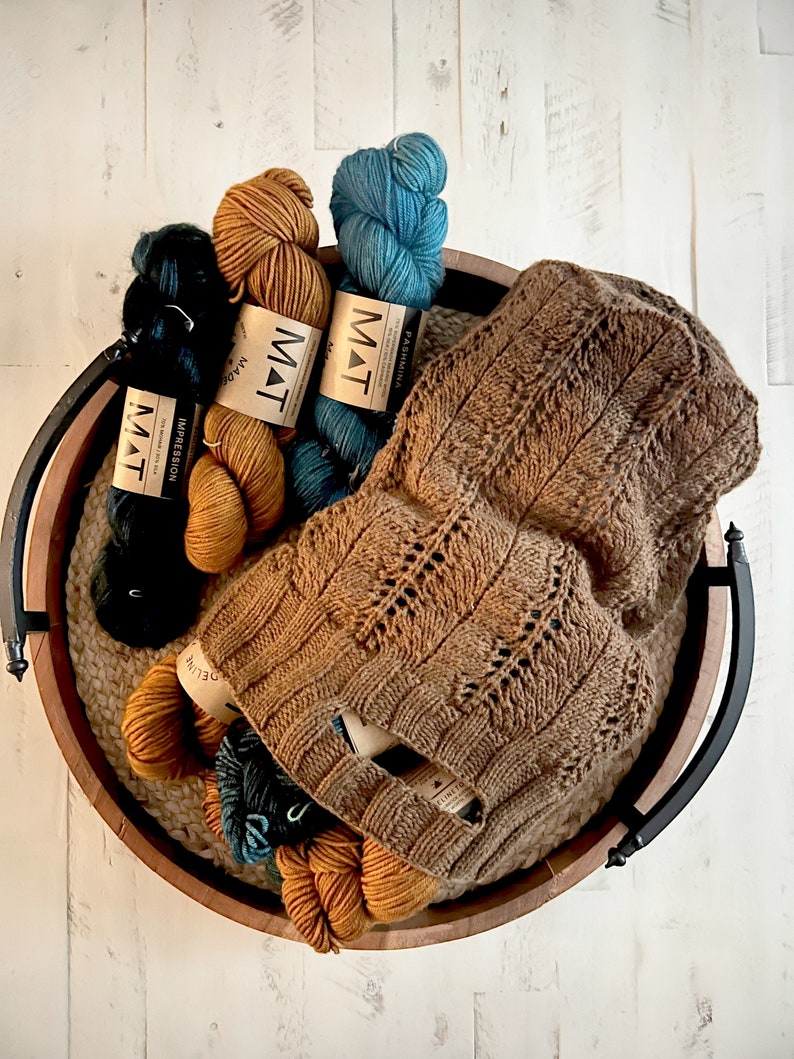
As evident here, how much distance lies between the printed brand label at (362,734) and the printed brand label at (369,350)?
0.24 metres

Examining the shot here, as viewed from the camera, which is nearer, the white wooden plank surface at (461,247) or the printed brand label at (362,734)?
the printed brand label at (362,734)

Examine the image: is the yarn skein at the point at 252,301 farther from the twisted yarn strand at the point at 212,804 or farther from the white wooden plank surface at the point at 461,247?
the white wooden plank surface at the point at 461,247

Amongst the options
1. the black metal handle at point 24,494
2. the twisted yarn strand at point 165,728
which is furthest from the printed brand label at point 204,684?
the black metal handle at point 24,494

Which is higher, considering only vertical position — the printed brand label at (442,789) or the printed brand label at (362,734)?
the printed brand label at (362,734)

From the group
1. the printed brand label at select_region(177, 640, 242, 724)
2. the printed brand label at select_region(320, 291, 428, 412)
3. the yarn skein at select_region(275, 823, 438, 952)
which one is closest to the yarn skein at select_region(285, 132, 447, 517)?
the printed brand label at select_region(320, 291, 428, 412)

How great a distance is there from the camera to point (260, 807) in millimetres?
635

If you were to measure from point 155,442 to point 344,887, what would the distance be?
36cm

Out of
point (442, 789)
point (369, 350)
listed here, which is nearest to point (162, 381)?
point (369, 350)

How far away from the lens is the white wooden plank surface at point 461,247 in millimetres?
917

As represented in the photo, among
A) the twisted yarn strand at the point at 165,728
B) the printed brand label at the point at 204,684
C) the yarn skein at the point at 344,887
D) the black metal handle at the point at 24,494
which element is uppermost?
the black metal handle at the point at 24,494

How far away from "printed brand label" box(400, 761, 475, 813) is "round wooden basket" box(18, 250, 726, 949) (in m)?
0.16

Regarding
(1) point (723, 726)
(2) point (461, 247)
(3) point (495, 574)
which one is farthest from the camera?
(2) point (461, 247)

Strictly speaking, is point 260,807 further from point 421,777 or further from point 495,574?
point 495,574

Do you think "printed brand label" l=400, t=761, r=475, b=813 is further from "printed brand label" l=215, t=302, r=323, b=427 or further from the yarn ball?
"printed brand label" l=215, t=302, r=323, b=427
